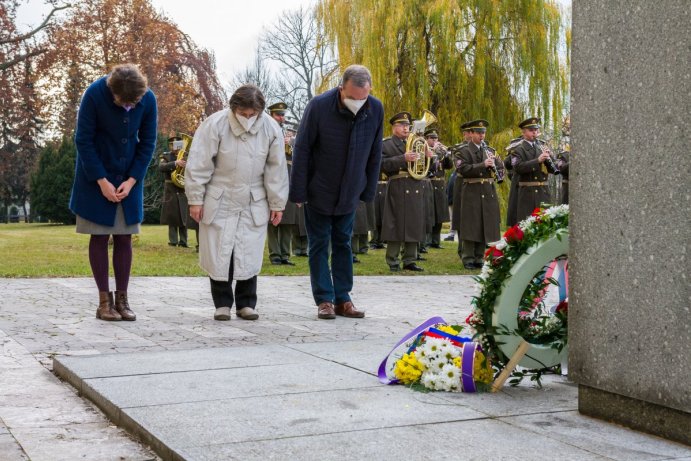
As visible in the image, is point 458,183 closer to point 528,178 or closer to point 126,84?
point 528,178

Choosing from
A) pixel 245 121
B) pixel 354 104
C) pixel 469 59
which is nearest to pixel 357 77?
pixel 354 104

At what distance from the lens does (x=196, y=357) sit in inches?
214

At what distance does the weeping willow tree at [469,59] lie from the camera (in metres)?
24.5

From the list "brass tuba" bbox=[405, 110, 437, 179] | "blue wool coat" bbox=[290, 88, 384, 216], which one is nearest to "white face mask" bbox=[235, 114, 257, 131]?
"blue wool coat" bbox=[290, 88, 384, 216]

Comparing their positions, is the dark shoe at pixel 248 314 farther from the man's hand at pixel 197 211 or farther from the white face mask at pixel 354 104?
the white face mask at pixel 354 104

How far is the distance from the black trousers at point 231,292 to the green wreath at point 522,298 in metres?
3.19

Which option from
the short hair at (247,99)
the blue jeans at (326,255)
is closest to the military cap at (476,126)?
the blue jeans at (326,255)

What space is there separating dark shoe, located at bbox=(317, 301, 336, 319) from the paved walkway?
373 mm

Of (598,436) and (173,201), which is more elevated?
(173,201)

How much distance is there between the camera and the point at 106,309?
7281 millimetres

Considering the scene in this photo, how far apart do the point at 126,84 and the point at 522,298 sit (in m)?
3.68

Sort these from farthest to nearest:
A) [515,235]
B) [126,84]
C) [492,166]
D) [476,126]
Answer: [476,126] → [492,166] → [126,84] → [515,235]

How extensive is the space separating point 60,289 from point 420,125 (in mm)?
6822

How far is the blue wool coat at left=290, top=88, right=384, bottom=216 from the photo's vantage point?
7.52m
